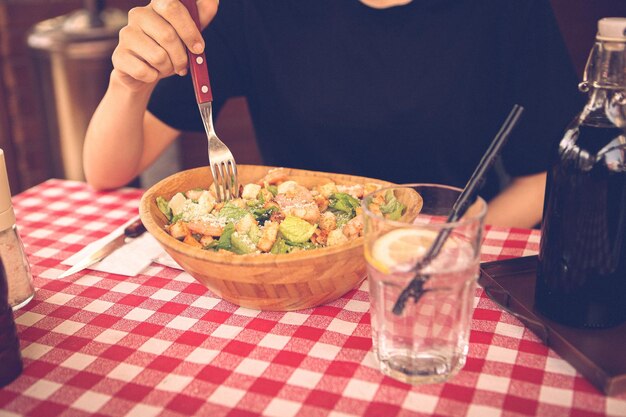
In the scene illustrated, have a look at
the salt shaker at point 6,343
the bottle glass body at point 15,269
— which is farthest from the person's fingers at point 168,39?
the salt shaker at point 6,343

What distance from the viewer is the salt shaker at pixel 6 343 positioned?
804mm

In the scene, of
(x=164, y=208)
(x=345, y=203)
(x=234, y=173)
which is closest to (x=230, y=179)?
(x=234, y=173)

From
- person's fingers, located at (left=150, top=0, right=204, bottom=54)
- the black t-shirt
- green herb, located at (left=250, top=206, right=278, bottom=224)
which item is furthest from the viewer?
the black t-shirt

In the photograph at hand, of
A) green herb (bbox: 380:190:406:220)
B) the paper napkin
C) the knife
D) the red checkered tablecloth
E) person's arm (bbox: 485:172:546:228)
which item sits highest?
green herb (bbox: 380:190:406:220)

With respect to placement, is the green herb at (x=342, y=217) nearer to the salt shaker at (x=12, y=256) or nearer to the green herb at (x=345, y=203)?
the green herb at (x=345, y=203)

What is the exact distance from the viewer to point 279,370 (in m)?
0.84

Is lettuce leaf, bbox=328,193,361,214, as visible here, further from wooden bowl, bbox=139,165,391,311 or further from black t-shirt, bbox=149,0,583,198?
black t-shirt, bbox=149,0,583,198

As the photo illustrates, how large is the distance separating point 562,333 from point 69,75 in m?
2.85

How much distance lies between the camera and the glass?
774 millimetres

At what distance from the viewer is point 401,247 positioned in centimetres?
78

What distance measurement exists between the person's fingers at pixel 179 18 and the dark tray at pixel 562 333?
28.8 inches

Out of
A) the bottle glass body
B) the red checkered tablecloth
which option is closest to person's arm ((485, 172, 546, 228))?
the red checkered tablecloth

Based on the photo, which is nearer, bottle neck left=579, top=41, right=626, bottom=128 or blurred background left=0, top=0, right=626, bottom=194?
bottle neck left=579, top=41, right=626, bottom=128

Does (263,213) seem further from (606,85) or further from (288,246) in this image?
(606,85)
